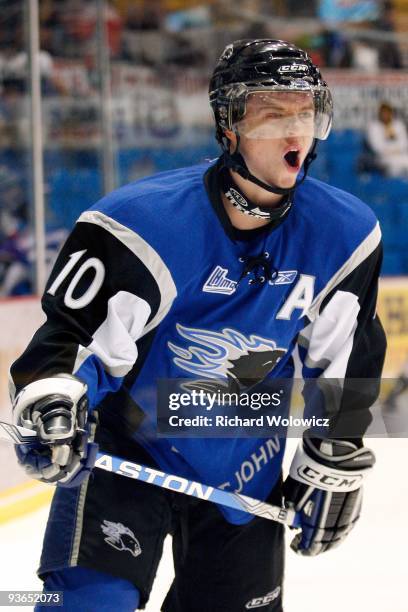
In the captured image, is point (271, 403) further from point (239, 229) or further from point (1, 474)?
point (1, 474)

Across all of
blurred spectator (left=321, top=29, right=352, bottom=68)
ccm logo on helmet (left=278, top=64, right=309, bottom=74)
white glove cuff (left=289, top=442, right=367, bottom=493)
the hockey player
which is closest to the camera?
the hockey player

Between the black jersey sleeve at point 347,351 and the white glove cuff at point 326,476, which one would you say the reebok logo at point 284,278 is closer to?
the black jersey sleeve at point 347,351

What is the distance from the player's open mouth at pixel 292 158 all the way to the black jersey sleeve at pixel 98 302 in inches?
10.7

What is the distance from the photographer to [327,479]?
1.88m

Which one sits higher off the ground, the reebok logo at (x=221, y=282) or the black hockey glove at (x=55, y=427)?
the reebok logo at (x=221, y=282)

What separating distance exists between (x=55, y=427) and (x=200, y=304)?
0.36 metres

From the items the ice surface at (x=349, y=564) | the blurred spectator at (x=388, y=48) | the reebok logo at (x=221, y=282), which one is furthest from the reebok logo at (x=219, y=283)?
the blurred spectator at (x=388, y=48)

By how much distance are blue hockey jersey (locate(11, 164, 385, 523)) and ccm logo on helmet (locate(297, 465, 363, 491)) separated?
6 cm

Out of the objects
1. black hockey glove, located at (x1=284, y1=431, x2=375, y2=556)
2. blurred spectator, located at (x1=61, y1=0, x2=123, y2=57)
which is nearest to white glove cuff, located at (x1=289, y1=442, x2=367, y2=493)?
black hockey glove, located at (x1=284, y1=431, x2=375, y2=556)

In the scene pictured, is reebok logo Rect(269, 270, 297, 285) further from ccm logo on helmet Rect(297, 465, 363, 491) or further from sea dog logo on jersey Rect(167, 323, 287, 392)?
ccm logo on helmet Rect(297, 465, 363, 491)

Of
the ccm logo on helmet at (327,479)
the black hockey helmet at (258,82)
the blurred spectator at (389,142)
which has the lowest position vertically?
the ccm logo on helmet at (327,479)

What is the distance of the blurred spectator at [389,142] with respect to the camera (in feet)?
17.3

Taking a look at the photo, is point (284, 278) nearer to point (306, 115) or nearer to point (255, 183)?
point (255, 183)

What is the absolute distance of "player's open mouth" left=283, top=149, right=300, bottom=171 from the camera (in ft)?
5.58
